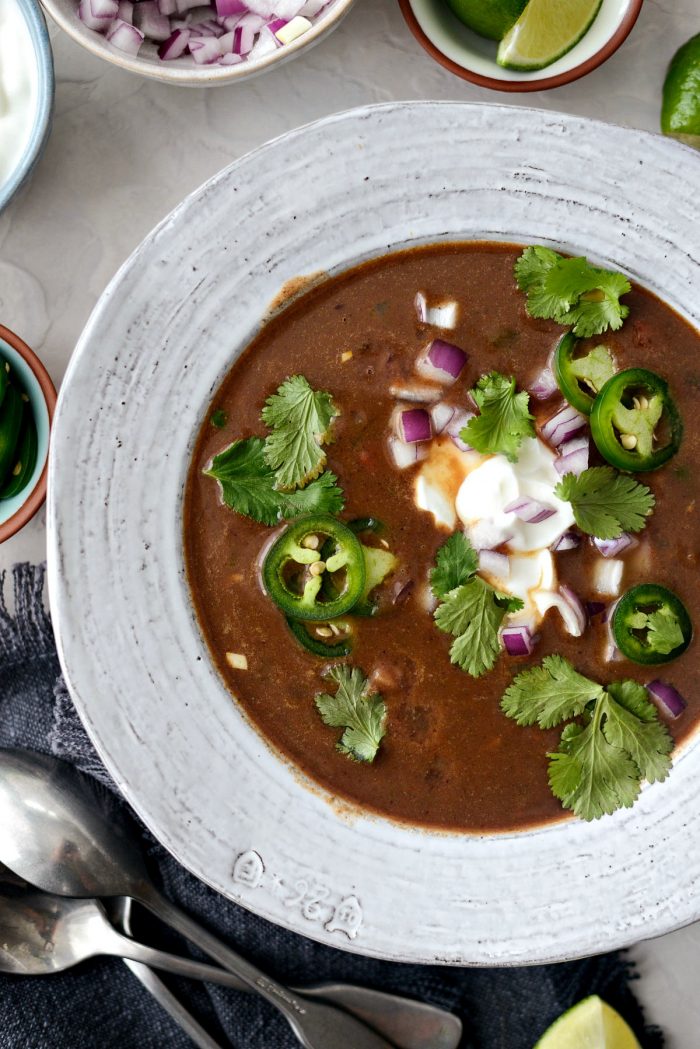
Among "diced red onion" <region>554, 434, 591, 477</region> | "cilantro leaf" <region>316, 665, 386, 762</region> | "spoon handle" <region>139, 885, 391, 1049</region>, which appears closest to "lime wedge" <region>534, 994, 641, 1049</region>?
"spoon handle" <region>139, 885, 391, 1049</region>

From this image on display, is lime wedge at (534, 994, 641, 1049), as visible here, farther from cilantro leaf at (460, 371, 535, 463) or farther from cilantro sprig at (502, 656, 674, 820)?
cilantro leaf at (460, 371, 535, 463)

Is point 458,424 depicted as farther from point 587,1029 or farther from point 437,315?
point 587,1029

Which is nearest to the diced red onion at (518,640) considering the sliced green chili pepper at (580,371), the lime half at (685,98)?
the sliced green chili pepper at (580,371)

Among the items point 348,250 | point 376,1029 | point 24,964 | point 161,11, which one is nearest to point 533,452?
point 348,250

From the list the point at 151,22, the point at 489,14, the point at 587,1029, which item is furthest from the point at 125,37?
the point at 587,1029

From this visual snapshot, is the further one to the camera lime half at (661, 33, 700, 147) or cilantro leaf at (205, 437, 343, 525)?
lime half at (661, 33, 700, 147)

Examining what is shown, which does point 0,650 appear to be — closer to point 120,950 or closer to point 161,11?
point 120,950
